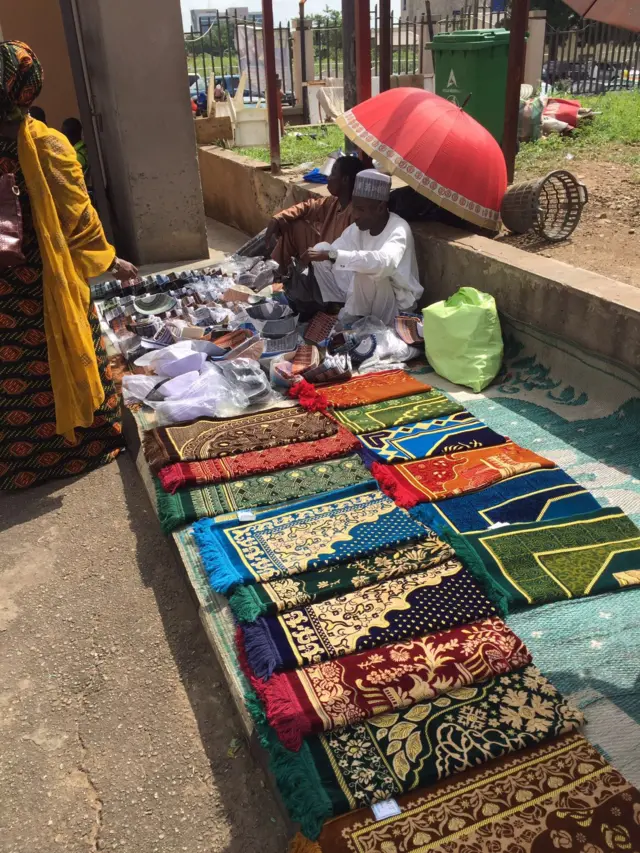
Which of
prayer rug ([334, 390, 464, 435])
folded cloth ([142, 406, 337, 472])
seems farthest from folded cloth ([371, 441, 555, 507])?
folded cloth ([142, 406, 337, 472])

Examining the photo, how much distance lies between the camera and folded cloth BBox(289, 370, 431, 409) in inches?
168

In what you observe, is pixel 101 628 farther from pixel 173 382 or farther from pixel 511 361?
pixel 511 361

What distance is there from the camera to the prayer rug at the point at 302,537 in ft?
9.40

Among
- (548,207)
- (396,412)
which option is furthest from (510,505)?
(548,207)

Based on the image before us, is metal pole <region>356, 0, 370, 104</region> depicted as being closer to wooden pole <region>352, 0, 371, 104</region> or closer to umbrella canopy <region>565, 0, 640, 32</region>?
wooden pole <region>352, 0, 371, 104</region>

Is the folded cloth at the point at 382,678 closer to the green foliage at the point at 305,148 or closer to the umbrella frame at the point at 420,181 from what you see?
the umbrella frame at the point at 420,181

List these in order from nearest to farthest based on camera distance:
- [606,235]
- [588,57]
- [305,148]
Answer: [606,235] < [305,148] < [588,57]

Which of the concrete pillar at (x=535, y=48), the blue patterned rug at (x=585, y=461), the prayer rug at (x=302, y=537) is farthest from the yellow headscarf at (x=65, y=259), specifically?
the concrete pillar at (x=535, y=48)

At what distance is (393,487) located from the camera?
3404mm

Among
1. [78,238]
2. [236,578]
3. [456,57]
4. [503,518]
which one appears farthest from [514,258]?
[456,57]

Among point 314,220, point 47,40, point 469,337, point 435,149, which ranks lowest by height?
point 469,337

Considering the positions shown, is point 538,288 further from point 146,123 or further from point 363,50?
point 146,123

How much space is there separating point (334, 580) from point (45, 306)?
1969 millimetres

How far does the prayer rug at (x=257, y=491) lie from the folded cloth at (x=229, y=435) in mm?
253
